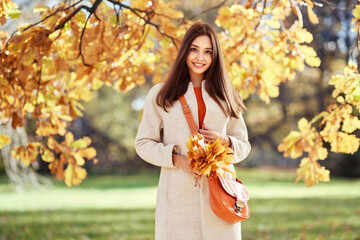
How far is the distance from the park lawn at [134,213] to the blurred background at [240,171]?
2cm

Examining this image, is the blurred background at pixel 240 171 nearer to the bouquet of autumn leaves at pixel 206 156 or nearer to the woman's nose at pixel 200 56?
the woman's nose at pixel 200 56

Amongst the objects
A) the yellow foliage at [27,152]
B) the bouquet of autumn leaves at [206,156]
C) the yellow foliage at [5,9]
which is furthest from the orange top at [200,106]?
the yellow foliage at [27,152]

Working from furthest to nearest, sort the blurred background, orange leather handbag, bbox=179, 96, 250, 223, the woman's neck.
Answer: the blurred background < the woman's neck < orange leather handbag, bbox=179, 96, 250, 223

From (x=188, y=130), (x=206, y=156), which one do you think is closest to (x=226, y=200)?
(x=206, y=156)

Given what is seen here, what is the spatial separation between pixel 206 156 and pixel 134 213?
6.51 meters

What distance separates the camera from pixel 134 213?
27.7ft

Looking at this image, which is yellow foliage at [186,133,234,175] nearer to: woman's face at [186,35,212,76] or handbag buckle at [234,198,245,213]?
handbag buckle at [234,198,245,213]

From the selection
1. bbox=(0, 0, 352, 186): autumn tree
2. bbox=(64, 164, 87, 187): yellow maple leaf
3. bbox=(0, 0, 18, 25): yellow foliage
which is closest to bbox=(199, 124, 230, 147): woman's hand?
bbox=(0, 0, 352, 186): autumn tree

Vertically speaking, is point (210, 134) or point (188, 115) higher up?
point (188, 115)

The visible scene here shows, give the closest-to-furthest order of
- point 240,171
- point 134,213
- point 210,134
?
point 210,134 < point 134,213 < point 240,171

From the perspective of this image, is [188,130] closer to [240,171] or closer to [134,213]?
[134,213]

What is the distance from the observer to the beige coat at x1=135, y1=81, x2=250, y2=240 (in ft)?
7.78

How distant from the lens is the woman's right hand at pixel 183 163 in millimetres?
2369

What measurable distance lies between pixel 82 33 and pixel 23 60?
0.46 m
